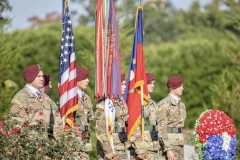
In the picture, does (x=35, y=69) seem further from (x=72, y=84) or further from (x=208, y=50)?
(x=208, y=50)

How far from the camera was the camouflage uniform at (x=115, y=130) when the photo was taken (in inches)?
418

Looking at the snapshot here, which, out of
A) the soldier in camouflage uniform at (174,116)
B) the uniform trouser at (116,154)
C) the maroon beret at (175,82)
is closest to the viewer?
the uniform trouser at (116,154)

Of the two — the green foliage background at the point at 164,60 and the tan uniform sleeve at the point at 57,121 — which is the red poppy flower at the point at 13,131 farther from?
the green foliage background at the point at 164,60

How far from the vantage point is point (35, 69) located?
10641 millimetres

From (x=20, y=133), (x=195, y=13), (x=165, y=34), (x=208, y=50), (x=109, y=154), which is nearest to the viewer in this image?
(x=20, y=133)

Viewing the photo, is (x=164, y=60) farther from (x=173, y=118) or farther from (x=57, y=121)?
(x=57, y=121)

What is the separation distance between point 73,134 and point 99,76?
1602 mm

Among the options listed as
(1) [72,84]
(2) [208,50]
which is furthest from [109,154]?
(2) [208,50]

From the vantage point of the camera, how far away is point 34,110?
1048cm

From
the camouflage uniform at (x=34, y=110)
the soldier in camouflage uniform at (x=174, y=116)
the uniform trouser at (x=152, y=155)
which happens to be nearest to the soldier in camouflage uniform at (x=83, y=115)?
the camouflage uniform at (x=34, y=110)

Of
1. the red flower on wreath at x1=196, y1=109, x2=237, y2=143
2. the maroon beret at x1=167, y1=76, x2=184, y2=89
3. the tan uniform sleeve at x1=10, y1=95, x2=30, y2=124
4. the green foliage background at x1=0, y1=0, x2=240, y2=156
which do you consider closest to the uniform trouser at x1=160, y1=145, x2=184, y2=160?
the maroon beret at x1=167, y1=76, x2=184, y2=89

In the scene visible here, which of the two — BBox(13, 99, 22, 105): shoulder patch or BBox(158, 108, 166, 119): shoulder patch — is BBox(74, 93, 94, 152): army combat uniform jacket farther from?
BBox(158, 108, 166, 119): shoulder patch

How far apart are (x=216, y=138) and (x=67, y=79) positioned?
7.17 ft

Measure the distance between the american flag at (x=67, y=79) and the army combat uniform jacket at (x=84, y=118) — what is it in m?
0.31
